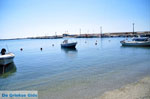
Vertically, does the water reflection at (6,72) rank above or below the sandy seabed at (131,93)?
below

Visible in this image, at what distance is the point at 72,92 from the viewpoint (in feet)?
24.7

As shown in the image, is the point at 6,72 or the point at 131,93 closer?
the point at 131,93

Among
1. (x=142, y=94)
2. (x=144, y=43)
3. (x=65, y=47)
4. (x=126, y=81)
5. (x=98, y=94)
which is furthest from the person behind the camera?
(x=65, y=47)

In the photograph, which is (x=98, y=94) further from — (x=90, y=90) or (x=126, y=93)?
(x=126, y=93)

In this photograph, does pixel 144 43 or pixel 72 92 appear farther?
pixel 144 43

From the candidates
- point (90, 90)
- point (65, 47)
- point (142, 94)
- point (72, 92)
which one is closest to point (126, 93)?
point (142, 94)

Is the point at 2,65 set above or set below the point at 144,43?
below

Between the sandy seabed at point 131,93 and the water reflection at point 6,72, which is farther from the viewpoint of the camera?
the water reflection at point 6,72

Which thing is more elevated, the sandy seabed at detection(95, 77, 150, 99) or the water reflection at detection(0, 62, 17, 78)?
the sandy seabed at detection(95, 77, 150, 99)

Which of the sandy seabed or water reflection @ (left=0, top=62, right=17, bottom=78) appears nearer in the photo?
the sandy seabed

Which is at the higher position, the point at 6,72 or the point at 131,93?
the point at 131,93

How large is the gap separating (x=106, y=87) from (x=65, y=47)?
3192 cm

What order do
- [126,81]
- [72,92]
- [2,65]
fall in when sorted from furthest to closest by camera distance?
[2,65], [126,81], [72,92]

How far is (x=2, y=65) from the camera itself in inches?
635
